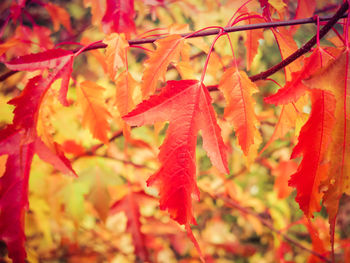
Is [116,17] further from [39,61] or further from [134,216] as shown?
[134,216]

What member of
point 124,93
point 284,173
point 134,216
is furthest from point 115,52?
point 284,173

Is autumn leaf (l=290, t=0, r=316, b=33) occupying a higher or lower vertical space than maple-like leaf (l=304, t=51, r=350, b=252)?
higher

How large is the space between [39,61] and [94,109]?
178 millimetres

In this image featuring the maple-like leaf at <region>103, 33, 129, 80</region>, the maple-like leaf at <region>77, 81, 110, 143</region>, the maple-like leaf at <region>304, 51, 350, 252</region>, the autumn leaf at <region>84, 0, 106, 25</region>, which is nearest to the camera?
the maple-like leaf at <region>304, 51, 350, 252</region>

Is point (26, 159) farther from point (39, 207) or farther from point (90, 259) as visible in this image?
point (90, 259)

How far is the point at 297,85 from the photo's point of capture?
0.40m

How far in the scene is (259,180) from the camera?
175 cm

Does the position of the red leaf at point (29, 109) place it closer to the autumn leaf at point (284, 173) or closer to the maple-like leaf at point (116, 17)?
the maple-like leaf at point (116, 17)

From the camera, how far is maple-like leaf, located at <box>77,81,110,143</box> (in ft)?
1.96

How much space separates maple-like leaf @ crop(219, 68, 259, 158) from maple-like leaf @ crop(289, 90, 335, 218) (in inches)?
3.2

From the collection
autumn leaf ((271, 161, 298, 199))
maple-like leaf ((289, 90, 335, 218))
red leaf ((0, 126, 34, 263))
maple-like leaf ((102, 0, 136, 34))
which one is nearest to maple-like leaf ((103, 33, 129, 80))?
maple-like leaf ((102, 0, 136, 34))

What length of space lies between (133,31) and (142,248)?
720 millimetres

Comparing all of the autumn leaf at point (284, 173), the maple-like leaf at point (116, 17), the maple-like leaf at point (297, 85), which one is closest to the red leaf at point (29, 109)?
the maple-like leaf at point (116, 17)

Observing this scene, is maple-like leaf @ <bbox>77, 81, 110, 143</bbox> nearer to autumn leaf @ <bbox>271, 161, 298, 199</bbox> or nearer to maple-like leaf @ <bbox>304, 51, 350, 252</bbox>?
maple-like leaf @ <bbox>304, 51, 350, 252</bbox>
